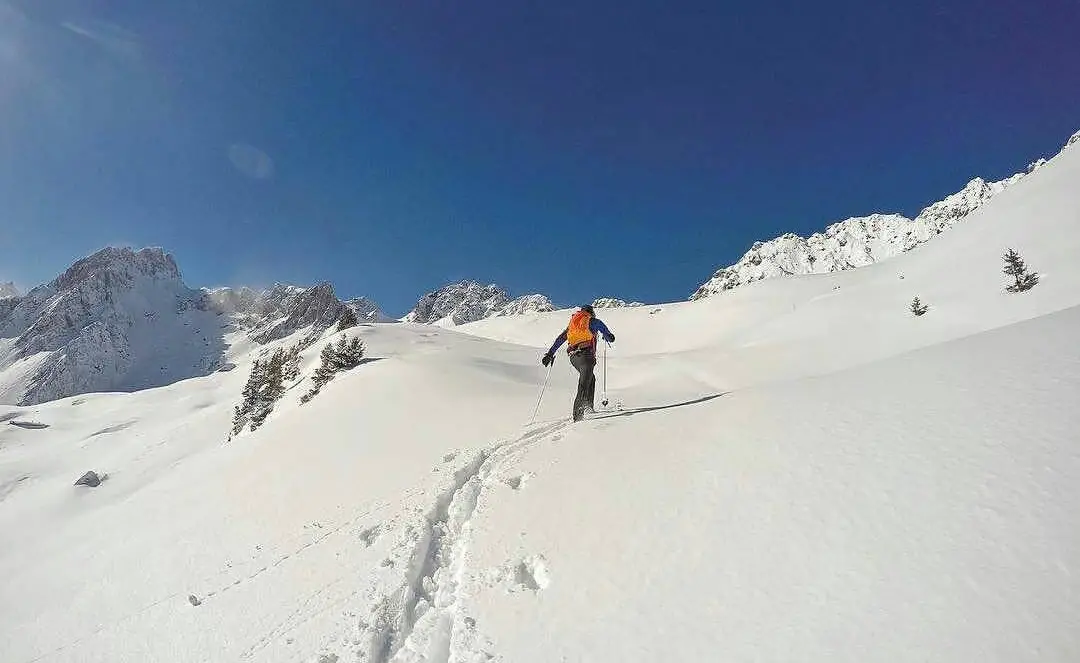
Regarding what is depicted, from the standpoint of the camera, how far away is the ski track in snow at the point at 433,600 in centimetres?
408

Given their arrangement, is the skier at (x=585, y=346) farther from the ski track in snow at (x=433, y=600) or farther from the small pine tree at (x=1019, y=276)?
the small pine tree at (x=1019, y=276)

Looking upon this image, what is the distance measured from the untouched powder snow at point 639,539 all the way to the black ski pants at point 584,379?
56 cm

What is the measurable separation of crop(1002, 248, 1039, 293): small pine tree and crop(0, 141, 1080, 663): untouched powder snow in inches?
523

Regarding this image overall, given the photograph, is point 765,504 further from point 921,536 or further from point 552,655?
point 552,655

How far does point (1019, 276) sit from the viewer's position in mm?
16984

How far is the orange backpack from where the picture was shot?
1123 centimetres

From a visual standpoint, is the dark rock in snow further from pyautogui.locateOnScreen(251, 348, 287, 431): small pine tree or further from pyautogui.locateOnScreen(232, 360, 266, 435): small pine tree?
pyautogui.locateOnScreen(251, 348, 287, 431): small pine tree

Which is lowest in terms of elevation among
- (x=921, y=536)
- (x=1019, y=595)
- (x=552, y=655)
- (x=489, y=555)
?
(x=552, y=655)

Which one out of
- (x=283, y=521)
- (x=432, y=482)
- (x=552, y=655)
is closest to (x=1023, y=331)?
(x=552, y=655)

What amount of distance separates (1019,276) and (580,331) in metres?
16.6

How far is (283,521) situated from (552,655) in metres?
6.25

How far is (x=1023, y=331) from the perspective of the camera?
6.29 metres

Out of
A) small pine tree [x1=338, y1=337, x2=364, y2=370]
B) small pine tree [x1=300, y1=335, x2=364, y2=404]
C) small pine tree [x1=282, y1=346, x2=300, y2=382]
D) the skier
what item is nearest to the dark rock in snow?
small pine tree [x1=300, y1=335, x2=364, y2=404]

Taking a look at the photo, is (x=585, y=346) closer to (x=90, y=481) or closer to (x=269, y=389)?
(x=269, y=389)
